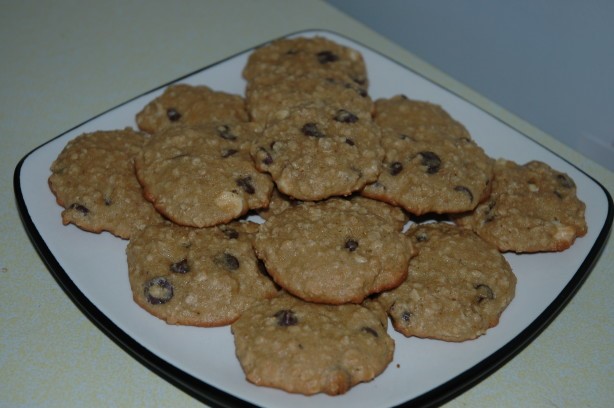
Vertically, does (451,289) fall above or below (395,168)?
below

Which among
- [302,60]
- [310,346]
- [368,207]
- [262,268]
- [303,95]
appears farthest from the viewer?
[302,60]

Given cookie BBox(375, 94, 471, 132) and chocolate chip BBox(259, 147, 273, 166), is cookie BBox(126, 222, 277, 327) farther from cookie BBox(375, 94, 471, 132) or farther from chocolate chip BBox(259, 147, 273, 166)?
cookie BBox(375, 94, 471, 132)

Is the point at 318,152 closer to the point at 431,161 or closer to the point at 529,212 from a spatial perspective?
the point at 431,161

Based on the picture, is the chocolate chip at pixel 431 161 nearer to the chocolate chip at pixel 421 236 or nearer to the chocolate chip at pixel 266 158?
the chocolate chip at pixel 421 236

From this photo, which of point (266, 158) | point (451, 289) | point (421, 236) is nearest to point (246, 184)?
point (266, 158)

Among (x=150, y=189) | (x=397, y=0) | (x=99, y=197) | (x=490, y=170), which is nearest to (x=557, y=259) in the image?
(x=490, y=170)

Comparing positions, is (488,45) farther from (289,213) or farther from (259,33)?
(289,213)

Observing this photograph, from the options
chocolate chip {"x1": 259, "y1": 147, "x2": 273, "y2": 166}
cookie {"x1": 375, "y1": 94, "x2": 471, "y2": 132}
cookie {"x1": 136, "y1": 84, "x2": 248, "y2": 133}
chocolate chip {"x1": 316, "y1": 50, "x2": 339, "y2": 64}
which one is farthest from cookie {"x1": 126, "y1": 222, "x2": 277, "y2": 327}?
chocolate chip {"x1": 316, "y1": 50, "x2": 339, "y2": 64}
